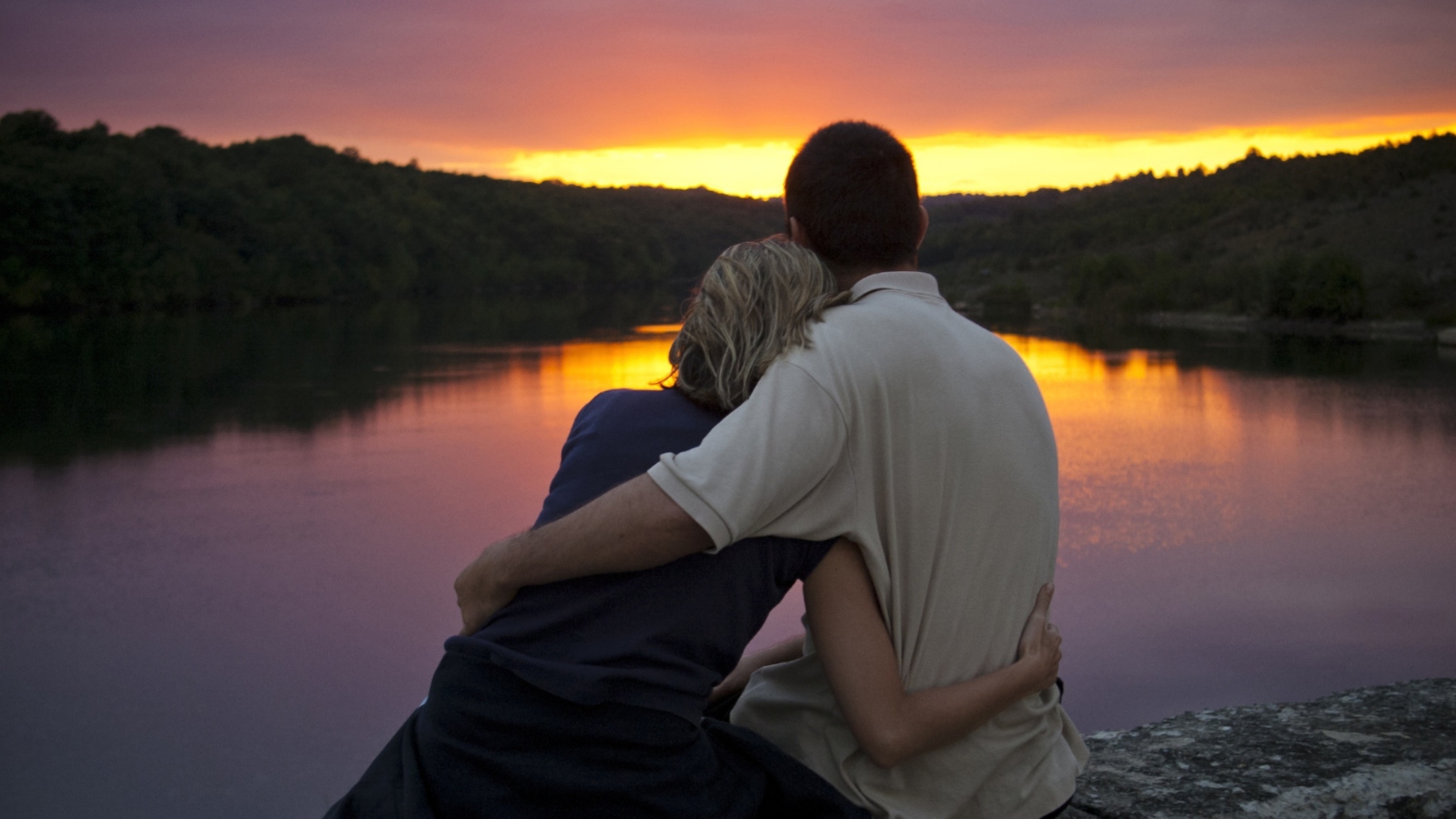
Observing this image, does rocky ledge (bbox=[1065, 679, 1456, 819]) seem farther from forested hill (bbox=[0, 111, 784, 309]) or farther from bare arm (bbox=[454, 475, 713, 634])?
forested hill (bbox=[0, 111, 784, 309])

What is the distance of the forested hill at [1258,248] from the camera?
1050 inches

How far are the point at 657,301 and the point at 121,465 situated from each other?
4596cm

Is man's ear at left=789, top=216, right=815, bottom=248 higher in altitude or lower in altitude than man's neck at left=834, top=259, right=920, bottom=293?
higher

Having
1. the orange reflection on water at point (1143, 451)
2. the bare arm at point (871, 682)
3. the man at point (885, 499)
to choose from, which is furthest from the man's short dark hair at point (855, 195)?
the orange reflection on water at point (1143, 451)

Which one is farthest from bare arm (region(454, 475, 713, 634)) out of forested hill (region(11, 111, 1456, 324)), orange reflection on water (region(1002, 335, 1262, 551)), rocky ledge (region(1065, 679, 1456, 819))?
forested hill (region(11, 111, 1456, 324))

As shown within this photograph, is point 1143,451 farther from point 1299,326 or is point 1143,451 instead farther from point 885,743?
point 1299,326

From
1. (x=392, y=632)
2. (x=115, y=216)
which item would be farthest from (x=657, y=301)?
(x=392, y=632)

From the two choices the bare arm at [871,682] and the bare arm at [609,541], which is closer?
the bare arm at [609,541]

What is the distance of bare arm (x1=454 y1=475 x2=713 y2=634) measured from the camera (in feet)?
4.03

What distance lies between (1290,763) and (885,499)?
1070mm

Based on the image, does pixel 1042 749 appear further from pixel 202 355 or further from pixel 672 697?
pixel 202 355

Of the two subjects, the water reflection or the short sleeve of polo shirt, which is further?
the water reflection

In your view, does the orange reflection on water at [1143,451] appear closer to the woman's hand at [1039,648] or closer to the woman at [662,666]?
the woman's hand at [1039,648]

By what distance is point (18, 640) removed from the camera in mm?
6602
